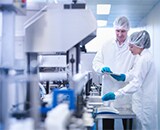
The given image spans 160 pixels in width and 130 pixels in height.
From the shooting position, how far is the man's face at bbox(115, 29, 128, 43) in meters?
2.88

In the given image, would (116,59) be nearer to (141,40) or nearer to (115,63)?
(115,63)

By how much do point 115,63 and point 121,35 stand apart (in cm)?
32

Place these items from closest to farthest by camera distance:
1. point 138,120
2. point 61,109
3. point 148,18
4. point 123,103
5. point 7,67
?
point 61,109 → point 7,67 → point 138,120 → point 123,103 → point 148,18

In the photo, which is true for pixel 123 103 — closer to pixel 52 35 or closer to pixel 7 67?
pixel 52 35

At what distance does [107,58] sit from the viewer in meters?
2.93

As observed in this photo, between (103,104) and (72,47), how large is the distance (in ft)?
4.02

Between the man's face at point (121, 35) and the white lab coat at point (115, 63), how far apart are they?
48mm

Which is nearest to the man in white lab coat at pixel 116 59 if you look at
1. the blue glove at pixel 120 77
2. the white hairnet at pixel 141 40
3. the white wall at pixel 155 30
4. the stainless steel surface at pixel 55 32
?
the blue glove at pixel 120 77

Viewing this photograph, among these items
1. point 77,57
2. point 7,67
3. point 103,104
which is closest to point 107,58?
point 103,104

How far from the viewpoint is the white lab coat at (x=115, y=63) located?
2.79m

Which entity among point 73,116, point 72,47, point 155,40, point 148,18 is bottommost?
point 73,116

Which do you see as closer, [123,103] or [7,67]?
[7,67]

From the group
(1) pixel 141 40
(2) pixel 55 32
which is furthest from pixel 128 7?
(2) pixel 55 32

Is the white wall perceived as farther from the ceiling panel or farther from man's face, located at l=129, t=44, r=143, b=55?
man's face, located at l=129, t=44, r=143, b=55
